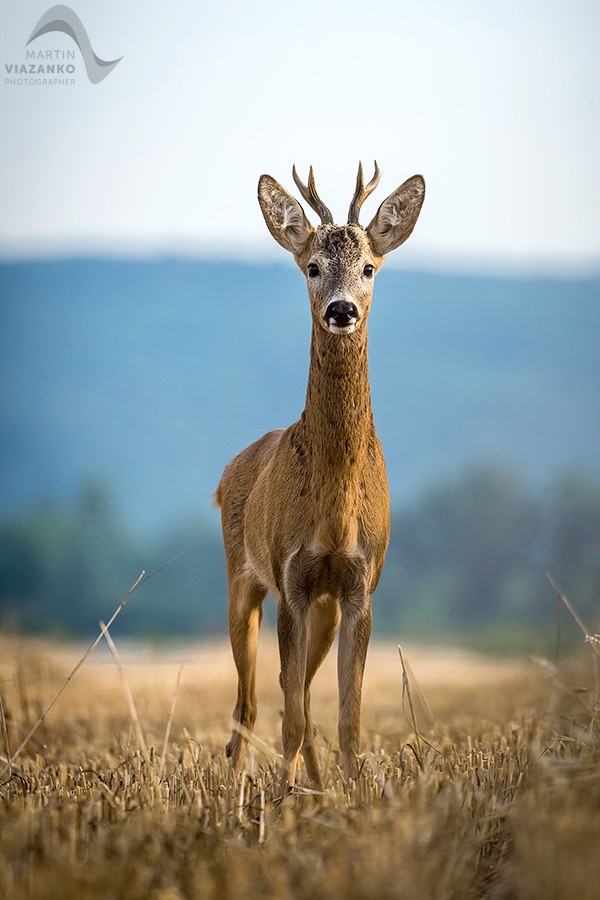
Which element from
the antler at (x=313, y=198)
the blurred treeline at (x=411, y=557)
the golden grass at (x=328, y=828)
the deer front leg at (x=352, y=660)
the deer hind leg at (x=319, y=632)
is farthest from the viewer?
the blurred treeline at (x=411, y=557)

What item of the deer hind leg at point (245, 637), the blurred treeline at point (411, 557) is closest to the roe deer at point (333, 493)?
the deer hind leg at point (245, 637)

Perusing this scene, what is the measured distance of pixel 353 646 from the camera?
19.1ft

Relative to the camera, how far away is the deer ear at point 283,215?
20.8 feet

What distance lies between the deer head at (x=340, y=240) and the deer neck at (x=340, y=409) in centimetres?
12

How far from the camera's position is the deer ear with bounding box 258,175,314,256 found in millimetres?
6328

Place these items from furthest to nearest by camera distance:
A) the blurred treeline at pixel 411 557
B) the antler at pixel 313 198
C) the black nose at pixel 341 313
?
1. the blurred treeline at pixel 411 557
2. the antler at pixel 313 198
3. the black nose at pixel 341 313

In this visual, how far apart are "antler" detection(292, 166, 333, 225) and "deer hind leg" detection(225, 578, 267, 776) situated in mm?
2084

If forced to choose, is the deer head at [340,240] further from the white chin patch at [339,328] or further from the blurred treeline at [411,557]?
→ the blurred treeline at [411,557]

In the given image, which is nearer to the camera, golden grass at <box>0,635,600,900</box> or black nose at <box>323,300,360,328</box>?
golden grass at <box>0,635,600,900</box>

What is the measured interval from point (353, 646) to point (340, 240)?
1.90m

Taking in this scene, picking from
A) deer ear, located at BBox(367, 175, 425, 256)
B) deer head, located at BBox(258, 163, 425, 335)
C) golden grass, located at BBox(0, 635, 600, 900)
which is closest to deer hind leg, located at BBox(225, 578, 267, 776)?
golden grass, located at BBox(0, 635, 600, 900)

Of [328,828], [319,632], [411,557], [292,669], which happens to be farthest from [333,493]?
[411,557]

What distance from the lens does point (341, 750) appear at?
5.65 m

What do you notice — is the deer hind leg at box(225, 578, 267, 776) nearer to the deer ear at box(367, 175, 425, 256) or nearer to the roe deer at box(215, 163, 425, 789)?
the roe deer at box(215, 163, 425, 789)
